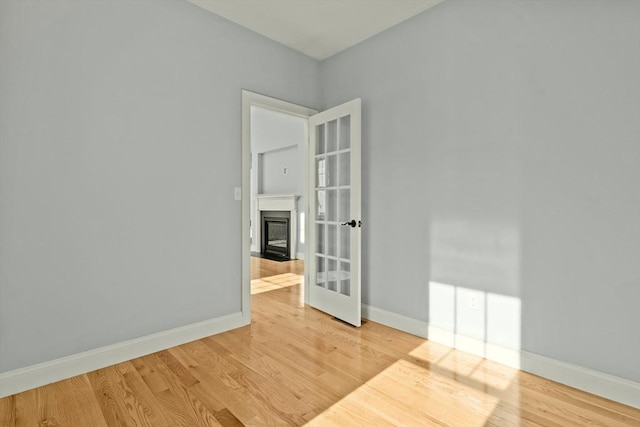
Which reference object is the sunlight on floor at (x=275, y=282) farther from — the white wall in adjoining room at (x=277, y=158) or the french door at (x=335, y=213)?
the white wall in adjoining room at (x=277, y=158)

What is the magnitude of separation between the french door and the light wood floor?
2.02 ft

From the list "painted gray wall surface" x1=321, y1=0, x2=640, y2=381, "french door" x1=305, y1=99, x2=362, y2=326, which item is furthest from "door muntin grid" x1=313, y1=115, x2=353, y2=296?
"painted gray wall surface" x1=321, y1=0, x2=640, y2=381

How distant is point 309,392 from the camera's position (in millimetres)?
1898

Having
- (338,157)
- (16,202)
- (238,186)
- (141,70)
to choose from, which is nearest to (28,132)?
(16,202)

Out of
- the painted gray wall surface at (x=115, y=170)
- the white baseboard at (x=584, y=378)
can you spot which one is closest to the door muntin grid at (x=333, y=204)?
the painted gray wall surface at (x=115, y=170)

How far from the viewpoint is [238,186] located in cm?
293

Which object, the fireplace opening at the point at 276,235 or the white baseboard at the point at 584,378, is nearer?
the white baseboard at the point at 584,378

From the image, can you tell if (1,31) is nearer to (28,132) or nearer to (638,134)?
(28,132)

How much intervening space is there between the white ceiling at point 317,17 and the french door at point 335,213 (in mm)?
669

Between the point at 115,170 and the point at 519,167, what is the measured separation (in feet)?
→ 8.95

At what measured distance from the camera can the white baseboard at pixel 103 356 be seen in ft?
6.25

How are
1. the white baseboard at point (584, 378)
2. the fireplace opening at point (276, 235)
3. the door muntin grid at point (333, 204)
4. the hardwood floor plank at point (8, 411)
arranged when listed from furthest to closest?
1. the fireplace opening at point (276, 235)
2. the door muntin grid at point (333, 204)
3. the white baseboard at point (584, 378)
4. the hardwood floor plank at point (8, 411)

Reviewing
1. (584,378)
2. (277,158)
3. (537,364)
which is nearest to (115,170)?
(537,364)

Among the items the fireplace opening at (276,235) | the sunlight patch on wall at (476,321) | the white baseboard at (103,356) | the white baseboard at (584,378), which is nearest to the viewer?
the white baseboard at (584,378)
